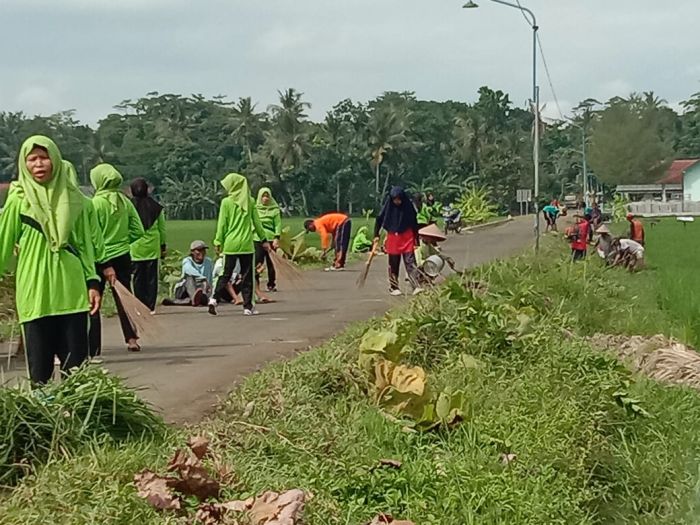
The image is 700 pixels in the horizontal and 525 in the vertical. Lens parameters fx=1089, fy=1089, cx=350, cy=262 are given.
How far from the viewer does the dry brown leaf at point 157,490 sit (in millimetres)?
4449

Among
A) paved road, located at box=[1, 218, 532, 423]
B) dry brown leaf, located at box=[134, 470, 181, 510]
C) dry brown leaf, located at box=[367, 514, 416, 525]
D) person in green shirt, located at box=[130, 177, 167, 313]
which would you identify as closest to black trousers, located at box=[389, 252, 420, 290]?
paved road, located at box=[1, 218, 532, 423]

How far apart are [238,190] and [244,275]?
105 centimetres

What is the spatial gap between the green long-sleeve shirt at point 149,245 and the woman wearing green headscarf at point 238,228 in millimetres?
854

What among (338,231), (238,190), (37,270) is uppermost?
(238,190)

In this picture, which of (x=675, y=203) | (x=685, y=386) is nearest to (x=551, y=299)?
(x=685, y=386)

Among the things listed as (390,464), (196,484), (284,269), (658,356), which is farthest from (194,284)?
(196,484)

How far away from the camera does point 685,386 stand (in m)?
9.25

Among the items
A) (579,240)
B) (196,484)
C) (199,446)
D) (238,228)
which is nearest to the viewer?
(196,484)

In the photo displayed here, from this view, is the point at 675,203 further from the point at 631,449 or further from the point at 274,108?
the point at 631,449

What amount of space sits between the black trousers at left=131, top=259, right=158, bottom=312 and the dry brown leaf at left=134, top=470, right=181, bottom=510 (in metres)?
7.22

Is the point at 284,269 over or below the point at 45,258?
below

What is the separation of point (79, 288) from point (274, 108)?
74.5 metres

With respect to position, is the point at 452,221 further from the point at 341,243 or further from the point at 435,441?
the point at 435,441

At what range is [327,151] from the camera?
→ 262 feet
